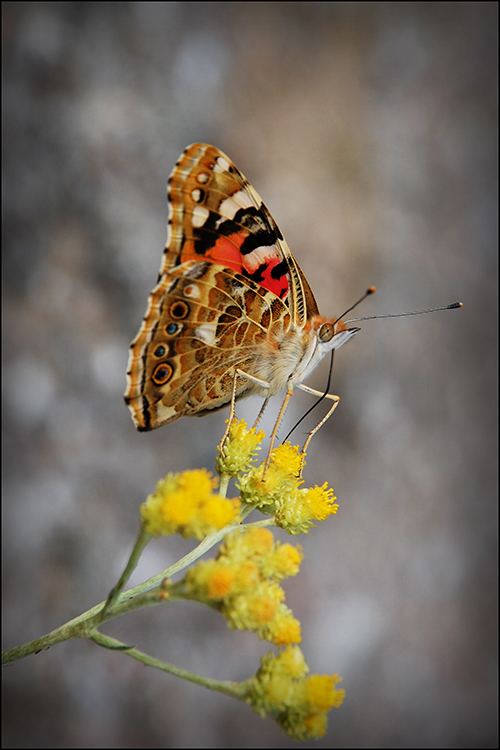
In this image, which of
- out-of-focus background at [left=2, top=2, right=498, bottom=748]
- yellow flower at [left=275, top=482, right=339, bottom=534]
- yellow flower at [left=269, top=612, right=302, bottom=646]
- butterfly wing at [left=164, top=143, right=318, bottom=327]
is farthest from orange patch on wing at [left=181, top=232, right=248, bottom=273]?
out-of-focus background at [left=2, top=2, right=498, bottom=748]

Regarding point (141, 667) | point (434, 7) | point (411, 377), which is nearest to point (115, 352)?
point (141, 667)

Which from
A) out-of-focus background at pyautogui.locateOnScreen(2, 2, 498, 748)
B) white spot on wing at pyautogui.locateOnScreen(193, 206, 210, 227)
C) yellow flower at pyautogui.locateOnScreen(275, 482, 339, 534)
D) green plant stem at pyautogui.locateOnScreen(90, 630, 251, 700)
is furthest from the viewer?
out-of-focus background at pyautogui.locateOnScreen(2, 2, 498, 748)

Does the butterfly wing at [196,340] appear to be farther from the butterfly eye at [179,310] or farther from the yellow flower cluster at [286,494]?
the yellow flower cluster at [286,494]

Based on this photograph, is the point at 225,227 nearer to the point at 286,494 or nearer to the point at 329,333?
the point at 329,333

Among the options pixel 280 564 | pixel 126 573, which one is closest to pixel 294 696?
pixel 280 564

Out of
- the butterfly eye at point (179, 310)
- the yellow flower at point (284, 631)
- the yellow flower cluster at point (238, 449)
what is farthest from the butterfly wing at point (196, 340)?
the yellow flower at point (284, 631)

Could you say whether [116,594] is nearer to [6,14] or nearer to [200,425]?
[200,425]

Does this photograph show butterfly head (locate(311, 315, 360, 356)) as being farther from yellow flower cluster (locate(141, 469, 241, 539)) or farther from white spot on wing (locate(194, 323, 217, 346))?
yellow flower cluster (locate(141, 469, 241, 539))
